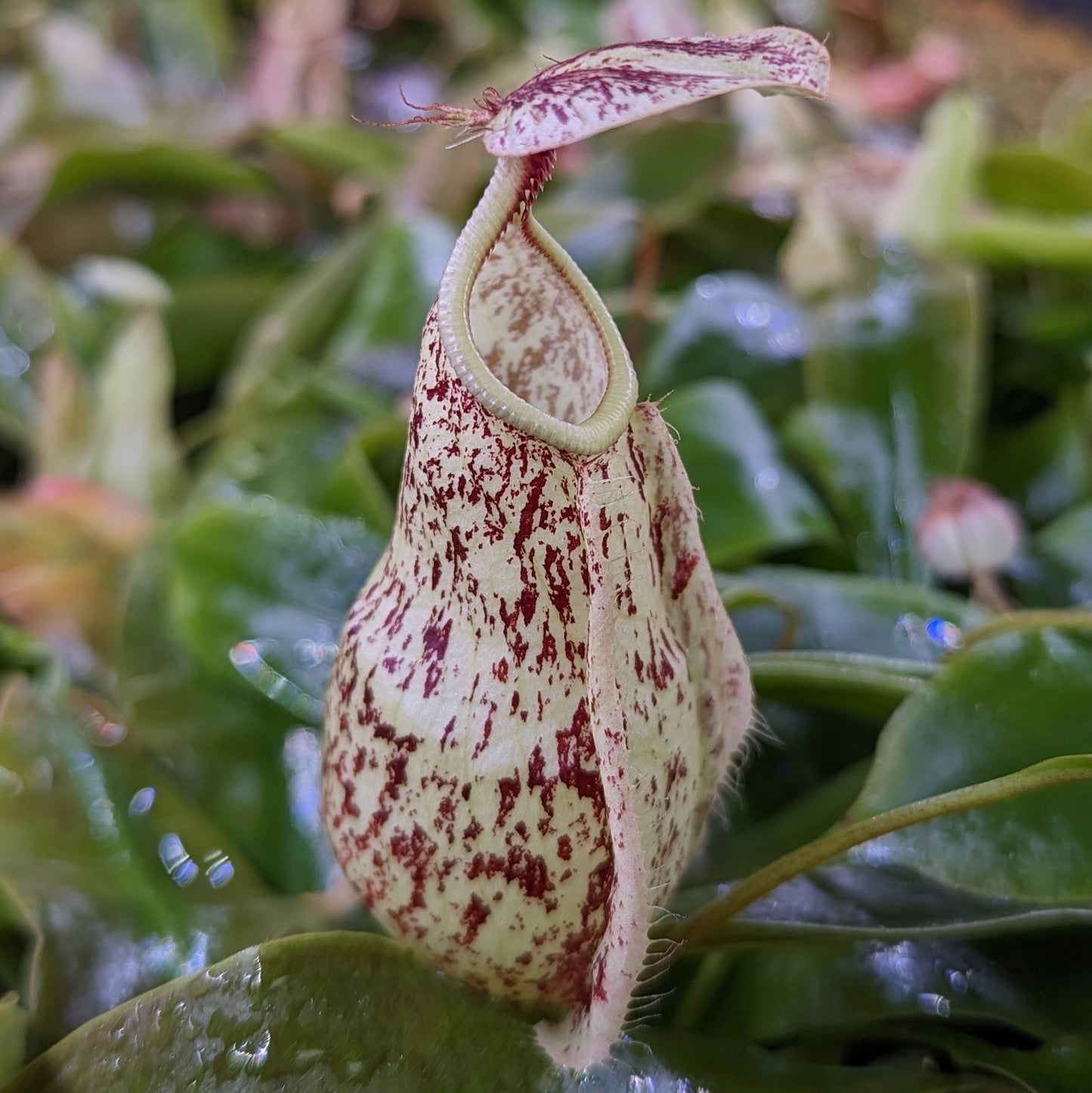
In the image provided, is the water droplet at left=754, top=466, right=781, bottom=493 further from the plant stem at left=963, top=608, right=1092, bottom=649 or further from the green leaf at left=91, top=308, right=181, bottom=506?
the green leaf at left=91, top=308, right=181, bottom=506

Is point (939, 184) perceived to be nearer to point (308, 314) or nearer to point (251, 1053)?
point (308, 314)

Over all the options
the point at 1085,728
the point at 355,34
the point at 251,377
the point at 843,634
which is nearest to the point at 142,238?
the point at 251,377

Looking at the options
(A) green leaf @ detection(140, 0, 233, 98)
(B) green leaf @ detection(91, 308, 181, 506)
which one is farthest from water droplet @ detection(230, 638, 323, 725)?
(A) green leaf @ detection(140, 0, 233, 98)

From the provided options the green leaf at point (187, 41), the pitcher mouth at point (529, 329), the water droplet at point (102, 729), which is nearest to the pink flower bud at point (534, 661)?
the pitcher mouth at point (529, 329)

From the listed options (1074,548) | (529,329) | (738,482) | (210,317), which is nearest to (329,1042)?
(529,329)

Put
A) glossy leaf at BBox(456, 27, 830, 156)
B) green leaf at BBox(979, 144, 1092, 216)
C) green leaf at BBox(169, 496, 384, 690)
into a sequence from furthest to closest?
green leaf at BBox(979, 144, 1092, 216) < green leaf at BBox(169, 496, 384, 690) < glossy leaf at BBox(456, 27, 830, 156)

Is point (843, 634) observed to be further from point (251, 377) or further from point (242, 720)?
point (251, 377)

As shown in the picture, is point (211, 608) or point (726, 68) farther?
point (211, 608)

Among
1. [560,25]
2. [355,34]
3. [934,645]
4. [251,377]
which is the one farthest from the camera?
[355,34]
